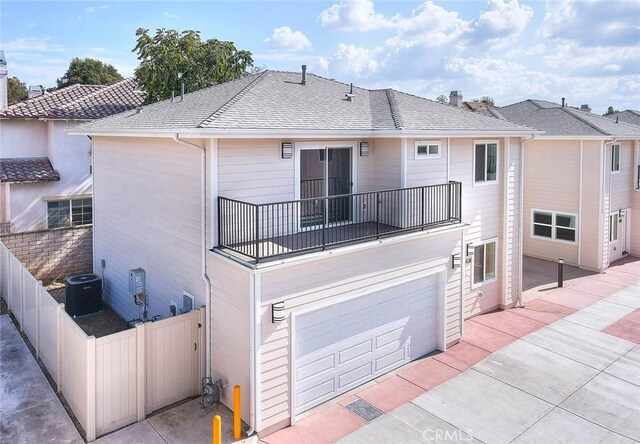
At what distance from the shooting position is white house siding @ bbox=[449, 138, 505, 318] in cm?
1267

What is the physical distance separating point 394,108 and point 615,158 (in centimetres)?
1182

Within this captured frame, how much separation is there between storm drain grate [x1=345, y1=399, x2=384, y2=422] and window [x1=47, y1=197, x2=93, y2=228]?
1412 cm

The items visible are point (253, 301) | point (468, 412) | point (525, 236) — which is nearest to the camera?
point (253, 301)

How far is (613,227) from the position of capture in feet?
64.1

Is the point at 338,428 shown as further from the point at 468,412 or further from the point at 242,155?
the point at 242,155

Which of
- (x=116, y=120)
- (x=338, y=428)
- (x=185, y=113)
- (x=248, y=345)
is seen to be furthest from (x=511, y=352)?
(x=116, y=120)

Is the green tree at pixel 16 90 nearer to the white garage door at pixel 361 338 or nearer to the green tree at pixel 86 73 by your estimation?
the green tree at pixel 86 73

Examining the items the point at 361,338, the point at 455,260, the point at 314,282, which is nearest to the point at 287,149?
the point at 314,282

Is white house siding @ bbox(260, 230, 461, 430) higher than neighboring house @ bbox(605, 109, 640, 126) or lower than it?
lower

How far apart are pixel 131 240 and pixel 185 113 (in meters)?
3.80

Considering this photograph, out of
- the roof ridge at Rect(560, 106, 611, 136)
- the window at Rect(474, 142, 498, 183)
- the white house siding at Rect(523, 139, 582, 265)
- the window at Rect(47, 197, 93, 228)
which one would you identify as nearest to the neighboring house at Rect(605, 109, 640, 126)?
the roof ridge at Rect(560, 106, 611, 136)

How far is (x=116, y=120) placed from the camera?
13.3 meters

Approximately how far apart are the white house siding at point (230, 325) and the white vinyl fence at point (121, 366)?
46 cm

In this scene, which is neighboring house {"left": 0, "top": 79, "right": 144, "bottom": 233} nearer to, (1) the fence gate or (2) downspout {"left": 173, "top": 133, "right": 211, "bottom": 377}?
(2) downspout {"left": 173, "top": 133, "right": 211, "bottom": 377}
